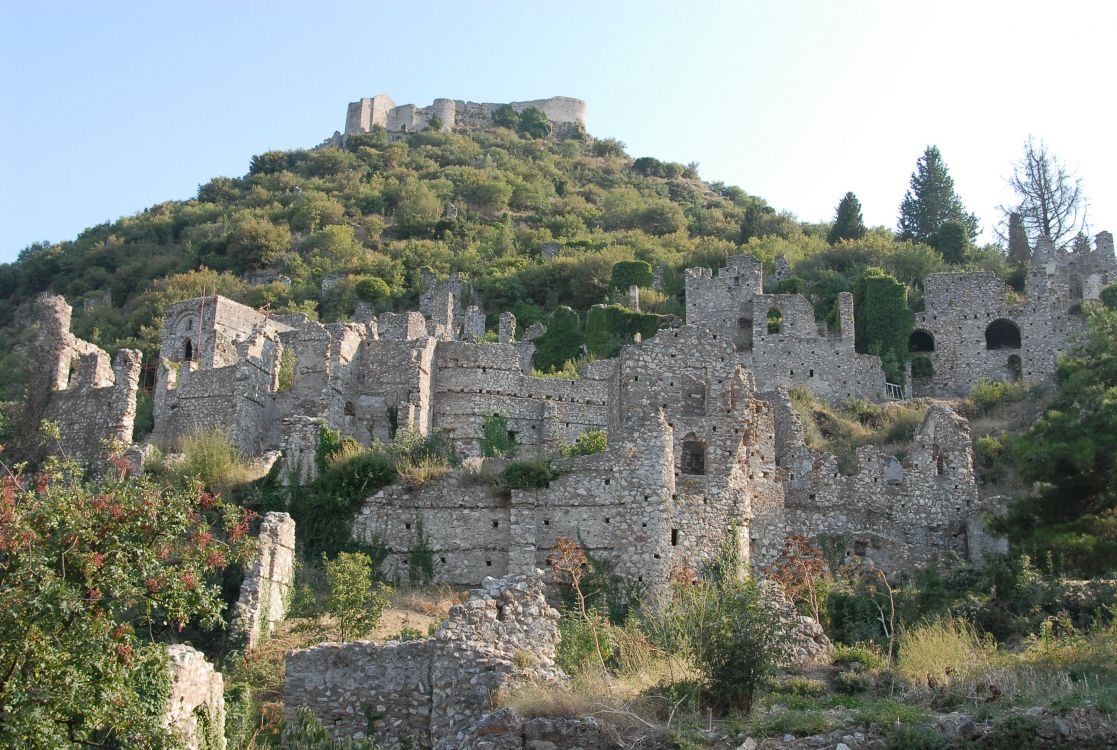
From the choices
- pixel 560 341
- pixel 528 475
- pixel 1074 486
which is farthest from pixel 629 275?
pixel 1074 486

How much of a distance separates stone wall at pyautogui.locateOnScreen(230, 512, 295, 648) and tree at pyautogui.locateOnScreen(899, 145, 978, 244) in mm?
40943

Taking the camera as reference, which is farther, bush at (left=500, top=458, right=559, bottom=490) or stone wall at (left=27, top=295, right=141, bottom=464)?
stone wall at (left=27, top=295, right=141, bottom=464)

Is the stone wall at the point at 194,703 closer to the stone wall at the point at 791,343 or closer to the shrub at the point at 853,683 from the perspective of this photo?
the shrub at the point at 853,683

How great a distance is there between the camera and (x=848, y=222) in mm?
58906

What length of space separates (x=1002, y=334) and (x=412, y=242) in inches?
1303

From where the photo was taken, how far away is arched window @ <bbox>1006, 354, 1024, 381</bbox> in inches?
1785

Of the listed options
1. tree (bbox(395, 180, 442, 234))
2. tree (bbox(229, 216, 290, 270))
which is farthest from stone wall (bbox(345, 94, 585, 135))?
tree (bbox(229, 216, 290, 270))

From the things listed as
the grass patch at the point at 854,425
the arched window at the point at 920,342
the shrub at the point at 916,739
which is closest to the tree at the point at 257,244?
the grass patch at the point at 854,425

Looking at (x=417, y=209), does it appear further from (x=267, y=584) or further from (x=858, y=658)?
(x=858, y=658)

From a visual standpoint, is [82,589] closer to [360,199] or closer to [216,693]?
[216,693]

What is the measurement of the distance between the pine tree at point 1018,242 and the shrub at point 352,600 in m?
40.3

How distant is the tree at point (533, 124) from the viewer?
365 ft

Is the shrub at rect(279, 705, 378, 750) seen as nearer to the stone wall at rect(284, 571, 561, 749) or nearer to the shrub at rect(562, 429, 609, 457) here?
the stone wall at rect(284, 571, 561, 749)

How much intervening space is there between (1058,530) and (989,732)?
26.2 ft
